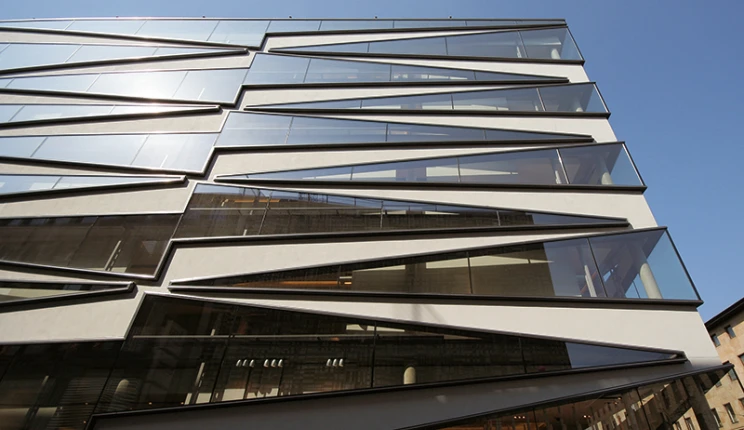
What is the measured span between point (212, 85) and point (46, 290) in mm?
8770

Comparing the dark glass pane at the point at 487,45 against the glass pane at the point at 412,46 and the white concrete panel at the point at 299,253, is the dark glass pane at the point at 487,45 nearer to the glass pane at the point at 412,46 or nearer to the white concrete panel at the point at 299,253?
the glass pane at the point at 412,46

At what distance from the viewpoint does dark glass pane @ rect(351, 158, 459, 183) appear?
422 inches

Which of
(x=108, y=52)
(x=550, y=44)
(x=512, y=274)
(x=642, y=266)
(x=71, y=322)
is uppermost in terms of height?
(x=550, y=44)

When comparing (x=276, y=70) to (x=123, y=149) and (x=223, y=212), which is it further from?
(x=223, y=212)

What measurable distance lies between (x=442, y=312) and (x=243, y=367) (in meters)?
3.88

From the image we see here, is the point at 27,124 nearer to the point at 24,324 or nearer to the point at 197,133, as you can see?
the point at 197,133

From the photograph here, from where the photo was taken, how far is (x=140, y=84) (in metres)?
14.9

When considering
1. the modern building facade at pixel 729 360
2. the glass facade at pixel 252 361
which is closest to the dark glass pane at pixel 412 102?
the glass facade at pixel 252 361

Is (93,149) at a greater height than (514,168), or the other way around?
(93,149)

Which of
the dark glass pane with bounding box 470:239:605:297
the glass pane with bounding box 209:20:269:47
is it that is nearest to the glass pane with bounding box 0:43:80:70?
the glass pane with bounding box 209:20:269:47

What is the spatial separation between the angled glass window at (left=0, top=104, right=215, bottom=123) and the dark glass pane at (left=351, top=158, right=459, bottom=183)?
21.6ft

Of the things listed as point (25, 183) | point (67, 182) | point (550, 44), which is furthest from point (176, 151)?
point (550, 44)

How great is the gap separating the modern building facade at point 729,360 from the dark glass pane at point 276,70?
28.7 metres

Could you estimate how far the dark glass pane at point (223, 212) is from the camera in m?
9.68
